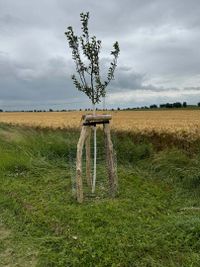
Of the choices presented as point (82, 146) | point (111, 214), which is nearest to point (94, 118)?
point (82, 146)

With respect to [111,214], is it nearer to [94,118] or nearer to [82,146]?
[82,146]

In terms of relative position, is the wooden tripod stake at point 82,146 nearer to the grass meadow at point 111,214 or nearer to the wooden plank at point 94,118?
the wooden plank at point 94,118

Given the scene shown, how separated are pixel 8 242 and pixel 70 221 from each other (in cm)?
99

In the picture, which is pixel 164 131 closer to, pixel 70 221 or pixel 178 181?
pixel 178 181

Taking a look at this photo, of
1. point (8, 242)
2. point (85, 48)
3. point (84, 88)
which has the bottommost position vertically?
point (8, 242)

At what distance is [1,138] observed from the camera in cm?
1647

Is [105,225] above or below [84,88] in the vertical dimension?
below

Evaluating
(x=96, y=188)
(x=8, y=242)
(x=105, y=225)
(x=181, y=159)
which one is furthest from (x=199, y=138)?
(x=8, y=242)

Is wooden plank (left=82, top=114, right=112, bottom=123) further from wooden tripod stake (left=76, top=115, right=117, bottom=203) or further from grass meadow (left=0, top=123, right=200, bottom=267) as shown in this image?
grass meadow (left=0, top=123, right=200, bottom=267)

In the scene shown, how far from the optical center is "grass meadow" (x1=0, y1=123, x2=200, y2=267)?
215 inches

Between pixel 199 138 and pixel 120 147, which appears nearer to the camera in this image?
pixel 199 138

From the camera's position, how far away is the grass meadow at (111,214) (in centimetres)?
546

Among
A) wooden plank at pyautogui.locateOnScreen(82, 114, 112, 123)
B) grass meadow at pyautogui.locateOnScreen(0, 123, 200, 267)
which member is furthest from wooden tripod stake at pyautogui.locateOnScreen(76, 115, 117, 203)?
grass meadow at pyautogui.locateOnScreen(0, 123, 200, 267)

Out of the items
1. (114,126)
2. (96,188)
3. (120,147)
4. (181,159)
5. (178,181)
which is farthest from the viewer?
(114,126)
